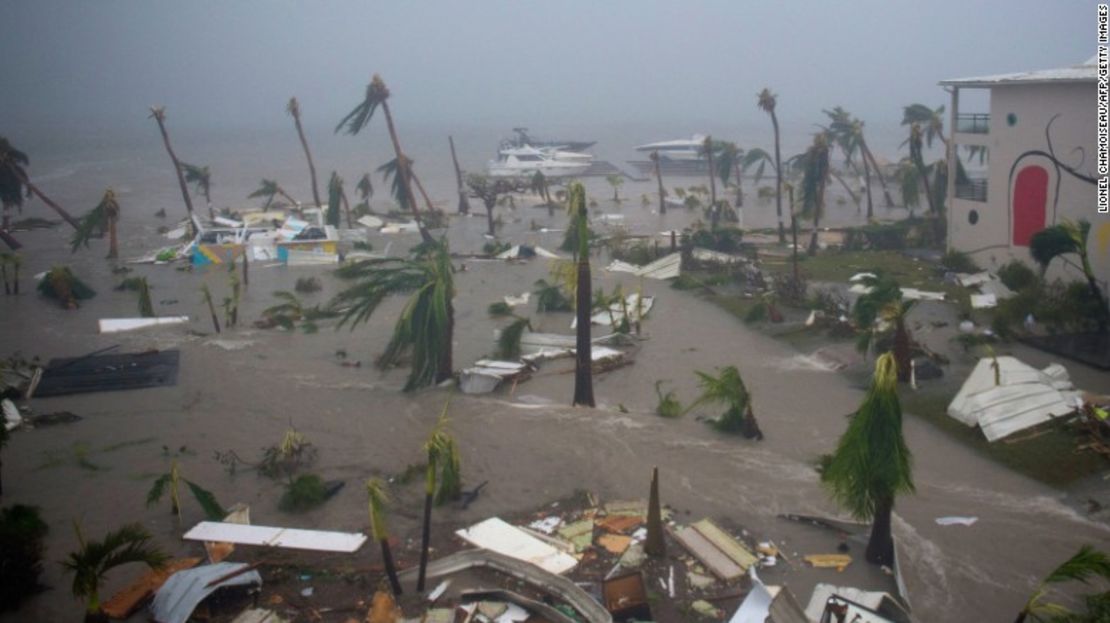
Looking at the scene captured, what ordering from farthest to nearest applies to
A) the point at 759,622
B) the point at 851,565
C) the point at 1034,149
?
1. the point at 1034,149
2. the point at 851,565
3. the point at 759,622

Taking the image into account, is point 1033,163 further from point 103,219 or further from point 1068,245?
point 103,219

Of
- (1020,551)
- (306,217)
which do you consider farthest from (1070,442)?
(306,217)

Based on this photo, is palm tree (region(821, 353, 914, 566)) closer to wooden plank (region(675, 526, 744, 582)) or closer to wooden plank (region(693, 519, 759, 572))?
wooden plank (region(693, 519, 759, 572))

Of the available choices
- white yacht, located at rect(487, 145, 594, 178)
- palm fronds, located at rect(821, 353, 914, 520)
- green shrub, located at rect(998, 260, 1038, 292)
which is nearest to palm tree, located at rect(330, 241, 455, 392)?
palm fronds, located at rect(821, 353, 914, 520)

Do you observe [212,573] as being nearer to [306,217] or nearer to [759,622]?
[759,622]

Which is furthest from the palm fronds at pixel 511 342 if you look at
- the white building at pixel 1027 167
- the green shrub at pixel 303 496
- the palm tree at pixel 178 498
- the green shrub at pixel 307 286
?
the white building at pixel 1027 167

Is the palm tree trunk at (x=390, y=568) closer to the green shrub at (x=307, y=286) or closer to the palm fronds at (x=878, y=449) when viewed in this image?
the palm fronds at (x=878, y=449)
